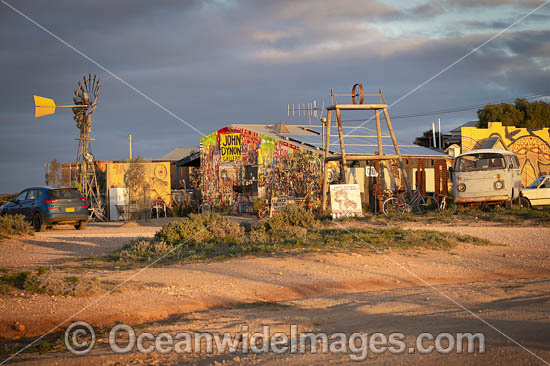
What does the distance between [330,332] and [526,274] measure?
220 inches

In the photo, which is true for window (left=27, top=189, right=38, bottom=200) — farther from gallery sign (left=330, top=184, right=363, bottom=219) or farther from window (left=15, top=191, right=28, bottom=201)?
gallery sign (left=330, top=184, right=363, bottom=219)

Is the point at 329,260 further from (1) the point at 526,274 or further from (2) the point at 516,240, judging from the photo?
(2) the point at 516,240

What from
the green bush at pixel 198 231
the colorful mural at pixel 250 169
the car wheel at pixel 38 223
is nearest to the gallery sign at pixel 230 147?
the colorful mural at pixel 250 169

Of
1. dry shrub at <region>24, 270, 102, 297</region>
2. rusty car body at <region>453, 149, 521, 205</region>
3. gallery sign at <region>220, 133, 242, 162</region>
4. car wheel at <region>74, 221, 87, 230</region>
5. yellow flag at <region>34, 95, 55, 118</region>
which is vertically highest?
yellow flag at <region>34, 95, 55, 118</region>

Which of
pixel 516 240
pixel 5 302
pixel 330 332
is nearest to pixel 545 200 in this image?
pixel 516 240

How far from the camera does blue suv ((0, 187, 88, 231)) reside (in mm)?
21172

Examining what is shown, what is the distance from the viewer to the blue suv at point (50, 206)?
69.5ft

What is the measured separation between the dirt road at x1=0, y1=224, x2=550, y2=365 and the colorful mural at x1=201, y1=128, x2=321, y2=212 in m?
14.6

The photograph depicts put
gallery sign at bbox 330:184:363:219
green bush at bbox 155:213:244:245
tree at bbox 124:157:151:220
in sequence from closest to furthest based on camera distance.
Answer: green bush at bbox 155:213:244:245 < gallery sign at bbox 330:184:363:219 < tree at bbox 124:157:151:220

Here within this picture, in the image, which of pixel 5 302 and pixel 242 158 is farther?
pixel 242 158

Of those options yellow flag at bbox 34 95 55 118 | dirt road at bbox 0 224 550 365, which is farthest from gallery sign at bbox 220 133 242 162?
dirt road at bbox 0 224 550 365

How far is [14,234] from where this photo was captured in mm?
18469

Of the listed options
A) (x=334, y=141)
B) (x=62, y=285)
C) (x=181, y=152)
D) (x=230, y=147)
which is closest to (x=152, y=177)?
(x=230, y=147)

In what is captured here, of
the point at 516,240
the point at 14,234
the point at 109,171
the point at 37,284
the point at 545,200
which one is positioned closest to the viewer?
the point at 37,284
